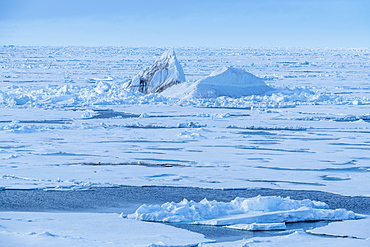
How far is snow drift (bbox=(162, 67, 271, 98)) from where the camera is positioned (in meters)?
20.4

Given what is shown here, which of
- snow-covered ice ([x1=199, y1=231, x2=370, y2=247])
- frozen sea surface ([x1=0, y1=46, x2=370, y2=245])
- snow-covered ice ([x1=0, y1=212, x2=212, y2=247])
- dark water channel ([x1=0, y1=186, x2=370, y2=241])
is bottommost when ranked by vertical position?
frozen sea surface ([x1=0, y1=46, x2=370, y2=245])

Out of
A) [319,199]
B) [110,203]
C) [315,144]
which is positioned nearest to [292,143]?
[315,144]

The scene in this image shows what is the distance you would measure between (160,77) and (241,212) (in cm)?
1528

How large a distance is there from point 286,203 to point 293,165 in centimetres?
271

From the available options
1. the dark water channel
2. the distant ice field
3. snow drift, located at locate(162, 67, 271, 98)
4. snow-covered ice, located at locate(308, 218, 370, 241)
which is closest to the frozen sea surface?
the distant ice field

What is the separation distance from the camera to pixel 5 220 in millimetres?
6461

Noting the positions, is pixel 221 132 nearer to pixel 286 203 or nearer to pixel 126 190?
pixel 126 190

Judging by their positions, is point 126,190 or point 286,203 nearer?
point 286,203

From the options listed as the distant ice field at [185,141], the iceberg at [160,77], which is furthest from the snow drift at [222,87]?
the distant ice field at [185,141]

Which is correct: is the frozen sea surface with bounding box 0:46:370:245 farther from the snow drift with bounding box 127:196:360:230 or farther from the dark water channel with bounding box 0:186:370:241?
the snow drift with bounding box 127:196:360:230

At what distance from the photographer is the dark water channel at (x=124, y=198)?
7.11 m

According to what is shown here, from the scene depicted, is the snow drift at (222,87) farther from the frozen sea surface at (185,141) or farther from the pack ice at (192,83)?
the frozen sea surface at (185,141)

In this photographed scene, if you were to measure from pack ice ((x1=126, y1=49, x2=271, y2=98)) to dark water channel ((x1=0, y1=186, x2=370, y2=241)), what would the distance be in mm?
12318

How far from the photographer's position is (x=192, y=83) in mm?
21438
